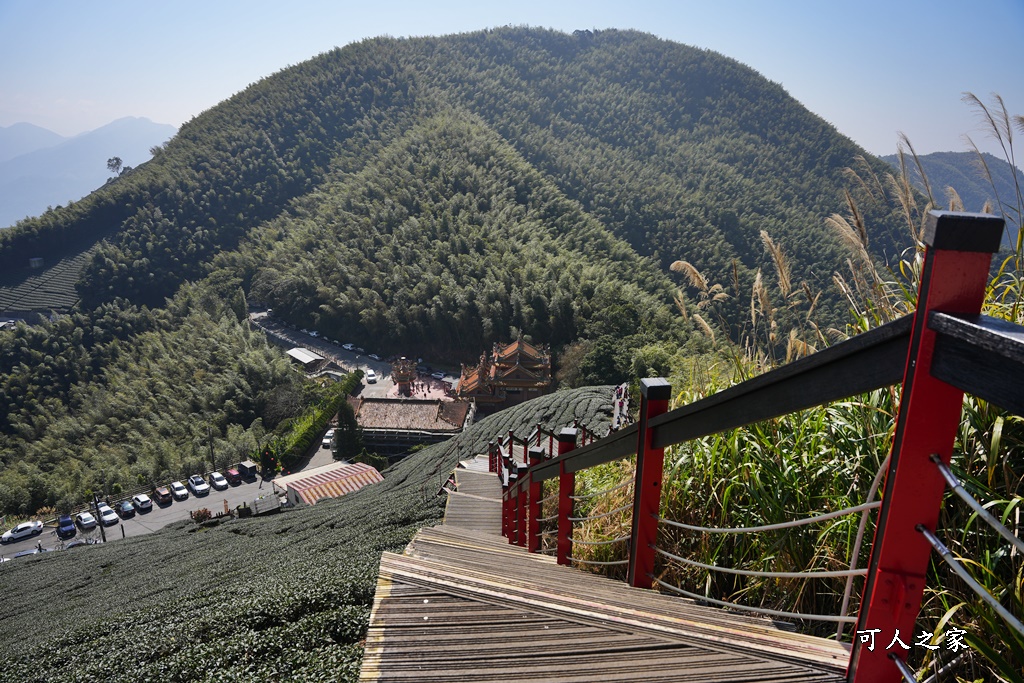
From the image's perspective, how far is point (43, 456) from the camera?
29.7 metres

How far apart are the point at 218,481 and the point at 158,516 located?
99.9 inches

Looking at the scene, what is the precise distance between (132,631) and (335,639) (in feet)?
6.78

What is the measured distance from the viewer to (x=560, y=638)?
1.36 meters

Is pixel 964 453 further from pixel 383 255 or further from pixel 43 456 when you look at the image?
pixel 383 255

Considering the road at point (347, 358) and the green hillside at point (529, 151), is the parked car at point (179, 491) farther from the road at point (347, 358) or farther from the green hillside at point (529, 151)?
the green hillside at point (529, 151)

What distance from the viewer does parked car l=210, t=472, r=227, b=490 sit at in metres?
23.9

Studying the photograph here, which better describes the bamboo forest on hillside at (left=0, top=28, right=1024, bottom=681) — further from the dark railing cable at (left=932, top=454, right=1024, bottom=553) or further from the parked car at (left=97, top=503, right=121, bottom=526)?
the parked car at (left=97, top=503, right=121, bottom=526)

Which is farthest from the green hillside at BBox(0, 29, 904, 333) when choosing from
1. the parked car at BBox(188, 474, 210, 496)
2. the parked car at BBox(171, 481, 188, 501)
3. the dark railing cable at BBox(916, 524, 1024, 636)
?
the dark railing cable at BBox(916, 524, 1024, 636)

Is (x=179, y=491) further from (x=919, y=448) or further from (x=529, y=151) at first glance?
(x=529, y=151)

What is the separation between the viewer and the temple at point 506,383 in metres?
26.5

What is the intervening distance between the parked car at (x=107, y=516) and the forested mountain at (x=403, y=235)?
3.19 meters

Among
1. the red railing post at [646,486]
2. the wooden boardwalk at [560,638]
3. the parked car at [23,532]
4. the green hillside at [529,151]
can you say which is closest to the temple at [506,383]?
the green hillside at [529,151]

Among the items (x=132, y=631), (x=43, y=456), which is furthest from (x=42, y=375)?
(x=132, y=631)

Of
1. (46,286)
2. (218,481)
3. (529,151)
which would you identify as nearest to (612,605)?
(218,481)
